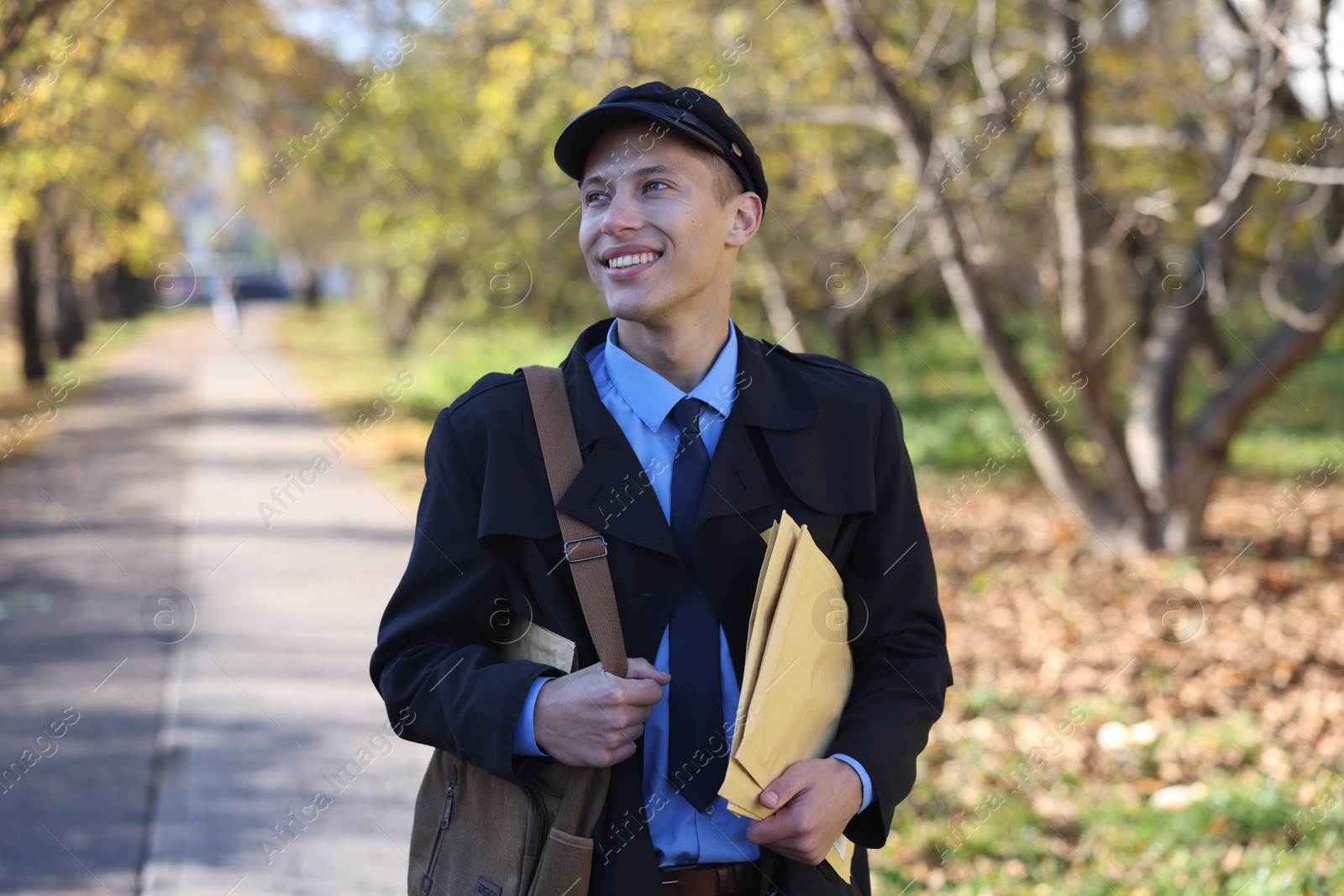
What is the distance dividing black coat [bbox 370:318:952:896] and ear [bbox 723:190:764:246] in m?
0.24

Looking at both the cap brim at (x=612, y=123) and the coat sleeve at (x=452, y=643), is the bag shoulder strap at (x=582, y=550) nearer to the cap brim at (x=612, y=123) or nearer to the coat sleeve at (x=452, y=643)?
the coat sleeve at (x=452, y=643)

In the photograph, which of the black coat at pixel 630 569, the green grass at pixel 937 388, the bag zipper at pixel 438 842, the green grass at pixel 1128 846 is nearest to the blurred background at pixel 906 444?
the green grass at pixel 1128 846

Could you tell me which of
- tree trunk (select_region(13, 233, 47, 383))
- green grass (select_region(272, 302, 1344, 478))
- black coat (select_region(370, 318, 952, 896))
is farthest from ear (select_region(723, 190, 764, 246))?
tree trunk (select_region(13, 233, 47, 383))

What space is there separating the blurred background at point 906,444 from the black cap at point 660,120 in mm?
3179

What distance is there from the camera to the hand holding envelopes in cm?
169

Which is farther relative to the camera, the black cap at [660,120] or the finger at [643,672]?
the black cap at [660,120]

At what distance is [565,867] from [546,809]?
97 millimetres

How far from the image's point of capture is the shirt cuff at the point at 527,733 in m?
1.74

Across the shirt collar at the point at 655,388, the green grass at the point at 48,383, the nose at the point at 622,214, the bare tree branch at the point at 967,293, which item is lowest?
the shirt collar at the point at 655,388

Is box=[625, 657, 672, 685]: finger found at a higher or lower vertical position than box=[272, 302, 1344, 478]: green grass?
lower

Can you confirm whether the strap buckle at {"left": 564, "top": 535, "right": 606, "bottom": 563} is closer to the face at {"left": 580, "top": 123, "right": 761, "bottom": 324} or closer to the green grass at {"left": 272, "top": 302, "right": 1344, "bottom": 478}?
the face at {"left": 580, "top": 123, "right": 761, "bottom": 324}

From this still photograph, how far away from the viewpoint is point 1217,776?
5.06 meters

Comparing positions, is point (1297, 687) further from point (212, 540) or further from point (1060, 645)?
point (212, 540)

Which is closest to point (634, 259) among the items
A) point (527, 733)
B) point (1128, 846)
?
point (527, 733)
